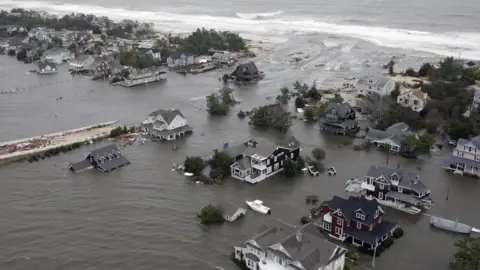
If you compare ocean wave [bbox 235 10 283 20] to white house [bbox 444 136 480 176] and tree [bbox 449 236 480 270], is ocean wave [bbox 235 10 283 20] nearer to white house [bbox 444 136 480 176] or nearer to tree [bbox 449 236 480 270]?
white house [bbox 444 136 480 176]

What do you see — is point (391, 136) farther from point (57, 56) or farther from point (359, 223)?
Result: point (57, 56)

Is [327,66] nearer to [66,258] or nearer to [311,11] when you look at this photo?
[66,258]

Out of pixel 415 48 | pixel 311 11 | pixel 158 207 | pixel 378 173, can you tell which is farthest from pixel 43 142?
pixel 311 11

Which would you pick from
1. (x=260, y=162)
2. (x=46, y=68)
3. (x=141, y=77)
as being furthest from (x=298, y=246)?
(x=46, y=68)

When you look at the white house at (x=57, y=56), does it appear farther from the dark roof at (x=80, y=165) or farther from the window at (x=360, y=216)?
the window at (x=360, y=216)

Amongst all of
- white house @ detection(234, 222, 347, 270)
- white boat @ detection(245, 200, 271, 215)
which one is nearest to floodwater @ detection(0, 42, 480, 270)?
white boat @ detection(245, 200, 271, 215)
